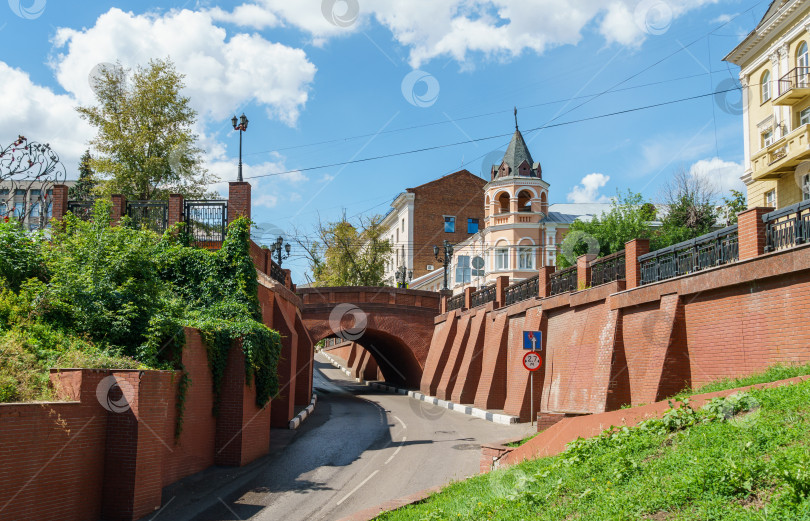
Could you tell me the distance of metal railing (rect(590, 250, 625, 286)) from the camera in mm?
17297

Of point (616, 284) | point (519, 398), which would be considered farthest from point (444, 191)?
point (616, 284)

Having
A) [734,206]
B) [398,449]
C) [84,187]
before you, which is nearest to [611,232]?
[734,206]

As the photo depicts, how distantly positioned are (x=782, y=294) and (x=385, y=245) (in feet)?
134

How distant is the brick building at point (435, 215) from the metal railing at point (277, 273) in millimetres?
33691

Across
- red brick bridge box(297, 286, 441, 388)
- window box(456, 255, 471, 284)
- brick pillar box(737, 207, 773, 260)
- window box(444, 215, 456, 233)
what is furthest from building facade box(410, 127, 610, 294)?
brick pillar box(737, 207, 773, 260)

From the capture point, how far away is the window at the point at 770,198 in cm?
2577

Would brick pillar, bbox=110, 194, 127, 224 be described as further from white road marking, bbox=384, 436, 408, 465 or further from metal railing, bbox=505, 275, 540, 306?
metal railing, bbox=505, 275, 540, 306

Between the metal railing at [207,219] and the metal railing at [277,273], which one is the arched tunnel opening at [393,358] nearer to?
the metal railing at [277,273]

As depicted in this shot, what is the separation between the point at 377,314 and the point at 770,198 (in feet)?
63.0

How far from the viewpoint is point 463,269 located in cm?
5466

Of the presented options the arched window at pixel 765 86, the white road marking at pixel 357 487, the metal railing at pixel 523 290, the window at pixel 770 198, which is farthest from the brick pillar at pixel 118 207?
the arched window at pixel 765 86

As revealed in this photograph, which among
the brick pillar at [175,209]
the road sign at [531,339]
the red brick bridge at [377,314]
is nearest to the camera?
the road sign at [531,339]

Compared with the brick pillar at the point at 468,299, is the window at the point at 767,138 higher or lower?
higher

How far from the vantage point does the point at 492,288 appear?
29078mm
